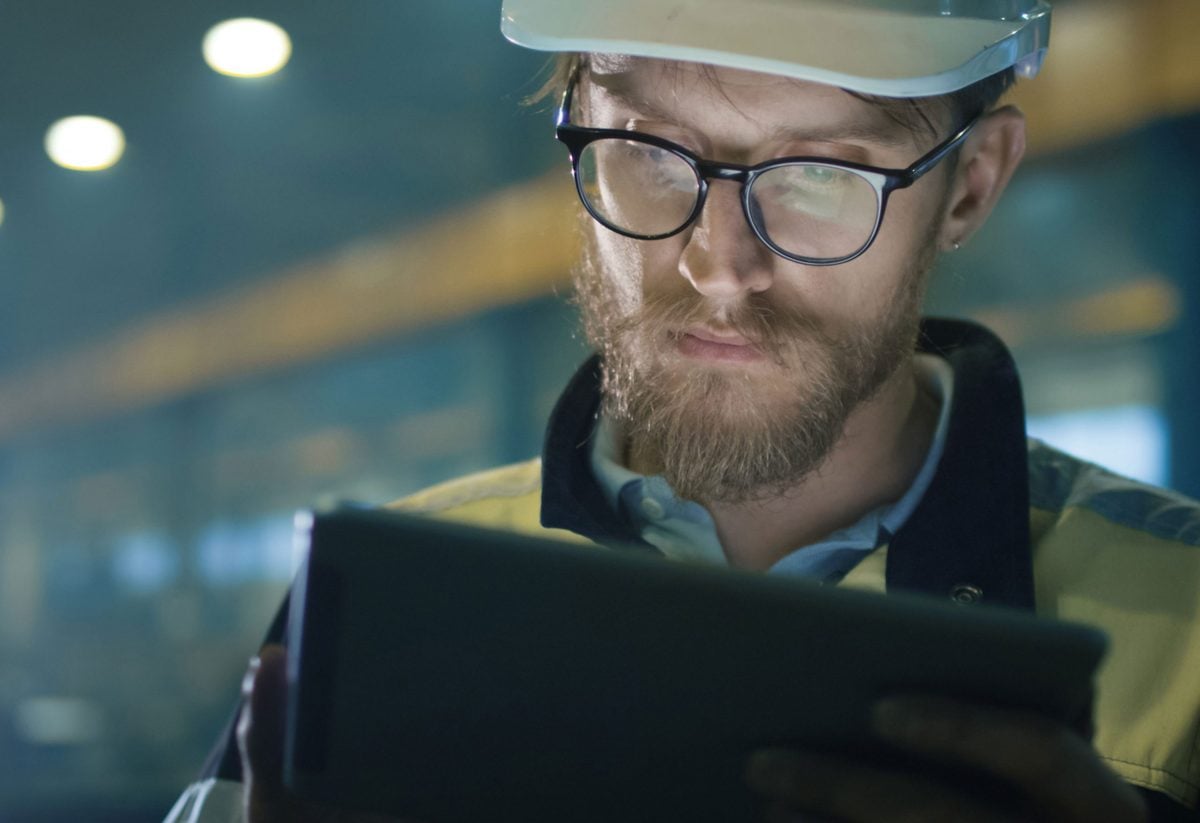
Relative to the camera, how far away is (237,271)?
288 centimetres

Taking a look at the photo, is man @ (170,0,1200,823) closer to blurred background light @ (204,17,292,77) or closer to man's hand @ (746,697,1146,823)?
man's hand @ (746,697,1146,823)

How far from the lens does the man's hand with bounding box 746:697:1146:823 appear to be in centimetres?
74

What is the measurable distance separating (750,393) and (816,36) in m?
0.39

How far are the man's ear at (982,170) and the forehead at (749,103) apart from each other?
0.64ft

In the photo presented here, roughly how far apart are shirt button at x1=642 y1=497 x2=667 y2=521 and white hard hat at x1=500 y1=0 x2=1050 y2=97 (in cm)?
51

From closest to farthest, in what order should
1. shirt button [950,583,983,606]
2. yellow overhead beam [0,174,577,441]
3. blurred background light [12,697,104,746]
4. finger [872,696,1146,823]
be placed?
finger [872,696,1146,823] < shirt button [950,583,983,606] < blurred background light [12,697,104,746] < yellow overhead beam [0,174,577,441]

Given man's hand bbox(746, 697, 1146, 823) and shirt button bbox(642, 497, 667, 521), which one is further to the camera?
shirt button bbox(642, 497, 667, 521)

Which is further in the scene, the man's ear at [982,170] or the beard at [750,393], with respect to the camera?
the man's ear at [982,170]

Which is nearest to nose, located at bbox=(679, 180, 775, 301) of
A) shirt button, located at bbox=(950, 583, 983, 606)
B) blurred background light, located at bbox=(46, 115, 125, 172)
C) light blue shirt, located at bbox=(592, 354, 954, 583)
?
light blue shirt, located at bbox=(592, 354, 954, 583)

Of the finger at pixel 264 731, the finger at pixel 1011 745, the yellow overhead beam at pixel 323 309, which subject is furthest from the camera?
the yellow overhead beam at pixel 323 309

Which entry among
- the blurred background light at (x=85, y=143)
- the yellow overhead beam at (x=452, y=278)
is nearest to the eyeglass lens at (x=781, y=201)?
the yellow overhead beam at (x=452, y=278)

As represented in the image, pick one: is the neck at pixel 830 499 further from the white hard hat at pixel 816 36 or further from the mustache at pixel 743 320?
the white hard hat at pixel 816 36

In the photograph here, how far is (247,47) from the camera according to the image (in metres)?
2.89

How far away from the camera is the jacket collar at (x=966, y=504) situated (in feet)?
3.98
